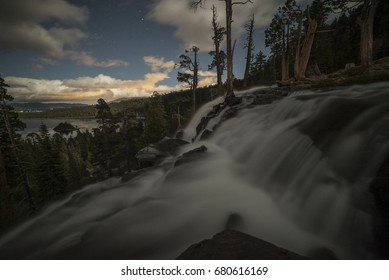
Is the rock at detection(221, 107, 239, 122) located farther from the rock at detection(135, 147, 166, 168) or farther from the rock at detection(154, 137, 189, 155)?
the rock at detection(135, 147, 166, 168)

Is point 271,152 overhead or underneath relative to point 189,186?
overhead

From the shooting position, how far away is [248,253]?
2.50 meters

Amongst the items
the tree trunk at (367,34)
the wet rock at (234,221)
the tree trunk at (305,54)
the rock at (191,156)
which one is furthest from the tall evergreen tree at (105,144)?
the tree trunk at (367,34)

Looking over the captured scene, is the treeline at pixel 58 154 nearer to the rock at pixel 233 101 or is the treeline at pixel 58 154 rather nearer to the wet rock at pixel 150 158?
the wet rock at pixel 150 158

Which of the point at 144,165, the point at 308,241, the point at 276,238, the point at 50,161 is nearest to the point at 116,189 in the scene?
the point at 144,165

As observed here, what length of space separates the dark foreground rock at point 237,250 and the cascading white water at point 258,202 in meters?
0.86

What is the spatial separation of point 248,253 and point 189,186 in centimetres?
300

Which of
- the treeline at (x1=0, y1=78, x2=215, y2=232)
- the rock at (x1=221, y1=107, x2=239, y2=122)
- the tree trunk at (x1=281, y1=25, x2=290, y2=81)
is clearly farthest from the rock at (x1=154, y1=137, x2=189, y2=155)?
the tree trunk at (x1=281, y1=25, x2=290, y2=81)

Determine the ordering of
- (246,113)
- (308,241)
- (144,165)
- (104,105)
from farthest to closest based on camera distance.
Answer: (104,105) → (144,165) → (246,113) → (308,241)

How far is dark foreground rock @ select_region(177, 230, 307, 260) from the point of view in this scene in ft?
A: 8.21

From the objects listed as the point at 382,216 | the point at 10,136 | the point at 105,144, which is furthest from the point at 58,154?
the point at 382,216

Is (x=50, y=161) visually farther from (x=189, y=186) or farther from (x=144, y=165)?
(x=189, y=186)

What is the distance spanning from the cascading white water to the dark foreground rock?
0.86 m

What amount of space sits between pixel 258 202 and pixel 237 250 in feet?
6.61
